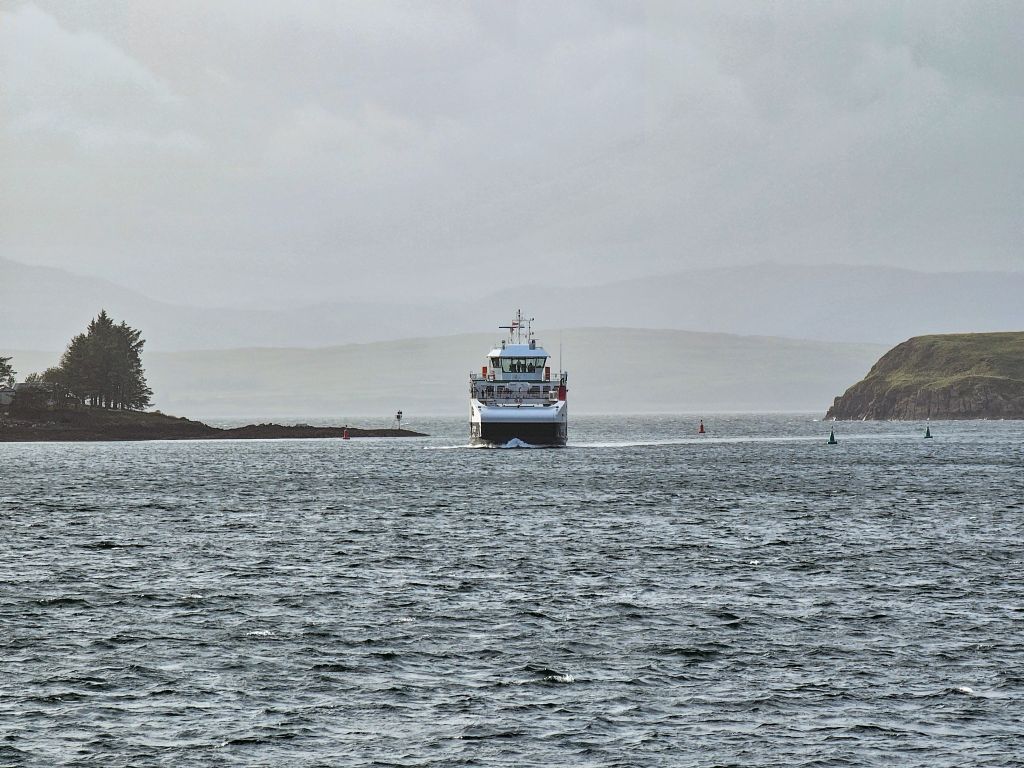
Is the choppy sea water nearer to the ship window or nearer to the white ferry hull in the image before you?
the white ferry hull

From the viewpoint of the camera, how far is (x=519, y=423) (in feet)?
464

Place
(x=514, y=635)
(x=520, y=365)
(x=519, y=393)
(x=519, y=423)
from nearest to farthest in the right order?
(x=514, y=635), (x=519, y=423), (x=519, y=393), (x=520, y=365)

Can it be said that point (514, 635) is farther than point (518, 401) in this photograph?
No

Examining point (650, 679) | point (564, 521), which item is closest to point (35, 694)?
point (650, 679)

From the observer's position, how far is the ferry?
465ft

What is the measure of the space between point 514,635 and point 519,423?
354 ft

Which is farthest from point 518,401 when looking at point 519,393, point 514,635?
point 514,635

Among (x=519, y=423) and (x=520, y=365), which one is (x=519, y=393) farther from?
(x=519, y=423)

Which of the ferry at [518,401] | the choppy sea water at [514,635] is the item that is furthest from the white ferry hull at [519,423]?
the choppy sea water at [514,635]

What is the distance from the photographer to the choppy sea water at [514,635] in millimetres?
23484

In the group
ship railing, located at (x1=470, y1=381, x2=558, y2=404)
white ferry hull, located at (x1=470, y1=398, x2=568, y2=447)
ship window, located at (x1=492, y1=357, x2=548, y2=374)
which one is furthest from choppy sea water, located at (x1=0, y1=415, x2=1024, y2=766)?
ship window, located at (x1=492, y1=357, x2=548, y2=374)

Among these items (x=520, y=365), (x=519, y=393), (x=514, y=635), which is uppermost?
(x=520, y=365)

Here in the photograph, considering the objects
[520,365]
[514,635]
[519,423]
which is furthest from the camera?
[520,365]

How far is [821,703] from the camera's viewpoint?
25938 mm
